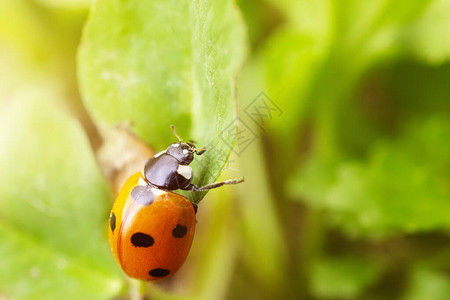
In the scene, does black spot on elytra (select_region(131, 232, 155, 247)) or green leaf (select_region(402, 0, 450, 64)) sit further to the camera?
green leaf (select_region(402, 0, 450, 64))

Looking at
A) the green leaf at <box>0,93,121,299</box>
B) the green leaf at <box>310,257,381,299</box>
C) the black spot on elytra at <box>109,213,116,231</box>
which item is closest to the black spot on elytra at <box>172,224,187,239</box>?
the black spot on elytra at <box>109,213,116,231</box>

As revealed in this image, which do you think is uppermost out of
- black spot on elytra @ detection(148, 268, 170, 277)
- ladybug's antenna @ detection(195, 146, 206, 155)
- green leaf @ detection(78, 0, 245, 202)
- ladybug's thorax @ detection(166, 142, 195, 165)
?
green leaf @ detection(78, 0, 245, 202)

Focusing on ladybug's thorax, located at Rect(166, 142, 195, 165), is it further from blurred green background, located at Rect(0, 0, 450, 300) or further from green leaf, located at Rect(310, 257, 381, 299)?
green leaf, located at Rect(310, 257, 381, 299)

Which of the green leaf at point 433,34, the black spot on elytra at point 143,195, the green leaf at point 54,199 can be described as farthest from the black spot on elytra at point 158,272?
the green leaf at point 433,34

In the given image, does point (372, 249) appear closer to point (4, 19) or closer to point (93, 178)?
point (93, 178)

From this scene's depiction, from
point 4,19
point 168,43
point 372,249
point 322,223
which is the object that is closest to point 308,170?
point 322,223

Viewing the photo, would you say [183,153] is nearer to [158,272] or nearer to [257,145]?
[158,272]

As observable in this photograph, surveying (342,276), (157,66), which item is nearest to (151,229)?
(157,66)

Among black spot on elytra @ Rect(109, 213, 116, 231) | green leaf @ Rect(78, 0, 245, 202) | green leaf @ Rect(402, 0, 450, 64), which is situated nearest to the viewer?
green leaf @ Rect(78, 0, 245, 202)
